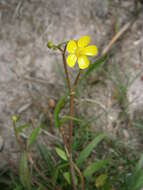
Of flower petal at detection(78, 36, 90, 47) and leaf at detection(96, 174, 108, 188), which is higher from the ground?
flower petal at detection(78, 36, 90, 47)

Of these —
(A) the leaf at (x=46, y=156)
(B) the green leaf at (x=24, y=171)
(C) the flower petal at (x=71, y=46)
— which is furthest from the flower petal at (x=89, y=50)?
(A) the leaf at (x=46, y=156)

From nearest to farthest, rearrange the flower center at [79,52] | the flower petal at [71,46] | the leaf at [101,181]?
1. the flower petal at [71,46]
2. the flower center at [79,52]
3. the leaf at [101,181]

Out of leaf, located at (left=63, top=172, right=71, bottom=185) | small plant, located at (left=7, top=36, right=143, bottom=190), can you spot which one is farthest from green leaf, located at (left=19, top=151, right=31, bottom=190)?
leaf, located at (left=63, top=172, right=71, bottom=185)

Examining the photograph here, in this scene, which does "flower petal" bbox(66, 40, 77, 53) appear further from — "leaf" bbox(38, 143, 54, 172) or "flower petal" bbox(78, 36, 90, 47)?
"leaf" bbox(38, 143, 54, 172)

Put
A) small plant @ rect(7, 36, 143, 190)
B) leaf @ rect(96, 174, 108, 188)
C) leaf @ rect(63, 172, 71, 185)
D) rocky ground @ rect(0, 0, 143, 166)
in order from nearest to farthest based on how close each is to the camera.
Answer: small plant @ rect(7, 36, 143, 190) → leaf @ rect(63, 172, 71, 185) → leaf @ rect(96, 174, 108, 188) → rocky ground @ rect(0, 0, 143, 166)

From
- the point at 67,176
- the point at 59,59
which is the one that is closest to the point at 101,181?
the point at 67,176

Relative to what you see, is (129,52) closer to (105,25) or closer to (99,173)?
(105,25)

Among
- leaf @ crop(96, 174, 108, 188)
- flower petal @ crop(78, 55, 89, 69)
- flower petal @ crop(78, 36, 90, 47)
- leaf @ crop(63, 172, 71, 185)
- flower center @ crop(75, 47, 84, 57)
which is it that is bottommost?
leaf @ crop(96, 174, 108, 188)

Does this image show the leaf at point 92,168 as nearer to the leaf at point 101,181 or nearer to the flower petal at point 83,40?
the leaf at point 101,181
